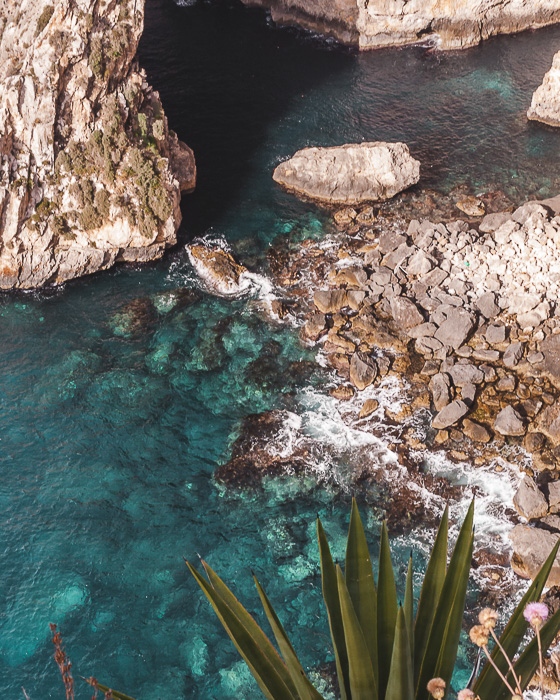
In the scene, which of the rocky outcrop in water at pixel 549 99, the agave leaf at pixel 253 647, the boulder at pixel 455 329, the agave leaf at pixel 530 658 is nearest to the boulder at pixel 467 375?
the boulder at pixel 455 329

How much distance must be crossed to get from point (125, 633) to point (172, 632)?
1142mm

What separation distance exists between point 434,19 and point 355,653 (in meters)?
41.8

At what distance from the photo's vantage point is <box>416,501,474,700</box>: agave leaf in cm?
727

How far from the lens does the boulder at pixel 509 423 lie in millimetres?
21188

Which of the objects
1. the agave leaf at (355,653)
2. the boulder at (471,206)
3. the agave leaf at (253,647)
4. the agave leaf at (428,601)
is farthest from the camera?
the boulder at (471,206)

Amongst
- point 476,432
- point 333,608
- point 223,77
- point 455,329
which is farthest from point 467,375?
point 223,77

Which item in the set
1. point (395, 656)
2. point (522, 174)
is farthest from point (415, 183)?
point (395, 656)

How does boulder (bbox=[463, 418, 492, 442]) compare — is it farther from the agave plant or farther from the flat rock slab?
the agave plant

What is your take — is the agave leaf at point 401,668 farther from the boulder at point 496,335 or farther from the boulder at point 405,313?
the boulder at point 405,313

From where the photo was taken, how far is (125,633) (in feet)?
57.6

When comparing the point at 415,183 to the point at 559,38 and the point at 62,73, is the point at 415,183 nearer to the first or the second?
the point at 62,73

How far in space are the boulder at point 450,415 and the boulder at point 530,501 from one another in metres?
2.82

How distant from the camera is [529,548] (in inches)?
723

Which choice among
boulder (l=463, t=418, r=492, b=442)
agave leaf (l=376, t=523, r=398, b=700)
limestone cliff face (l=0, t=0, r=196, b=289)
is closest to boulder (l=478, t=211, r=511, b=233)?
boulder (l=463, t=418, r=492, b=442)
